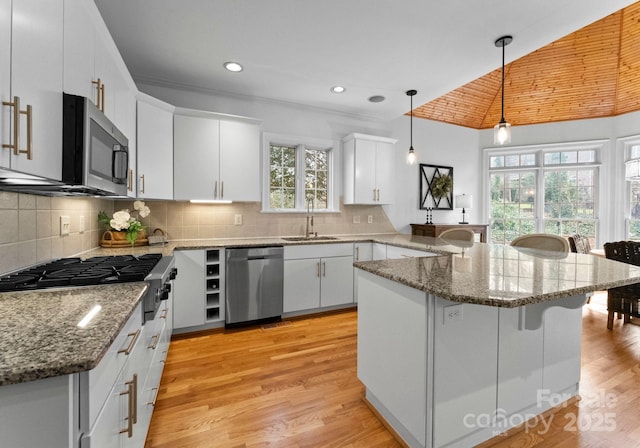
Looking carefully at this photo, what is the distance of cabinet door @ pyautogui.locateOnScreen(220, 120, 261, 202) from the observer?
126 inches

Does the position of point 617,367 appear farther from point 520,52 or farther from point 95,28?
point 95,28

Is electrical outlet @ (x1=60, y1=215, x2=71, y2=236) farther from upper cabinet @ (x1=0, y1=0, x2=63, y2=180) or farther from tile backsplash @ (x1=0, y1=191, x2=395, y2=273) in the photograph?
upper cabinet @ (x1=0, y1=0, x2=63, y2=180)

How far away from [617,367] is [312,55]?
3587 millimetres

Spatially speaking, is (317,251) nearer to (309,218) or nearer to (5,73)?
(309,218)

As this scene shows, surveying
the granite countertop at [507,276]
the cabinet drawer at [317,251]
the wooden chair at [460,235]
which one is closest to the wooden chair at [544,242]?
the granite countertop at [507,276]

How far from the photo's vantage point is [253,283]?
10.1 ft

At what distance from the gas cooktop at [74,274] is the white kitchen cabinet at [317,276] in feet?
5.58

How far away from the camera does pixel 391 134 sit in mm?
4578

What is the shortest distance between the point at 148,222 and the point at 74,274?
195 centimetres

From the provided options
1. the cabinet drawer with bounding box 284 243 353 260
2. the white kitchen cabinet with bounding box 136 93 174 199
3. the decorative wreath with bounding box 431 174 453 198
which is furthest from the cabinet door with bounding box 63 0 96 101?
the decorative wreath with bounding box 431 174 453 198

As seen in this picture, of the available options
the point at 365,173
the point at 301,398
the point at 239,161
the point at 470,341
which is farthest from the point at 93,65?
the point at 365,173

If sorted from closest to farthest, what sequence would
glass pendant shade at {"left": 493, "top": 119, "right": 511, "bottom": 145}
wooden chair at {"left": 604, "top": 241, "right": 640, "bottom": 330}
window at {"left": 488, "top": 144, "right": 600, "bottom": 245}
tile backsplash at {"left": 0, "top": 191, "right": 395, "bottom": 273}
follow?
tile backsplash at {"left": 0, "top": 191, "right": 395, "bottom": 273} → glass pendant shade at {"left": 493, "top": 119, "right": 511, "bottom": 145} → wooden chair at {"left": 604, "top": 241, "right": 640, "bottom": 330} → window at {"left": 488, "top": 144, "right": 600, "bottom": 245}

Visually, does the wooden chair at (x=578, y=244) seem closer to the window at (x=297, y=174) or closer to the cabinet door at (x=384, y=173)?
the cabinet door at (x=384, y=173)

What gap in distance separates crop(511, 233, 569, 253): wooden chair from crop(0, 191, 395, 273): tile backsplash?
212 centimetres
